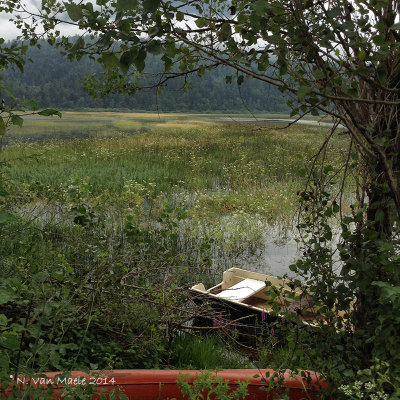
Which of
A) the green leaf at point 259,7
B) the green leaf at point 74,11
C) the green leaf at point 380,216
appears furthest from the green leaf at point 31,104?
the green leaf at point 380,216

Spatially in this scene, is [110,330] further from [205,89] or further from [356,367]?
→ [205,89]

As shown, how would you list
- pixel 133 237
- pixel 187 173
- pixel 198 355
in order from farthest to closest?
pixel 187 173, pixel 133 237, pixel 198 355

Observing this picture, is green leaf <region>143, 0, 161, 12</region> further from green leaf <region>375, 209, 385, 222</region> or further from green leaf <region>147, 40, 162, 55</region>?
green leaf <region>375, 209, 385, 222</region>

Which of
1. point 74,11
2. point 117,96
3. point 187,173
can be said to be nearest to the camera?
point 74,11

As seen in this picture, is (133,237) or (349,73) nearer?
(349,73)

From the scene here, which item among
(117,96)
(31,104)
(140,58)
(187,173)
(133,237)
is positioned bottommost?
(187,173)

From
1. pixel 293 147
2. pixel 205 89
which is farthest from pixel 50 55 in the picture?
pixel 293 147

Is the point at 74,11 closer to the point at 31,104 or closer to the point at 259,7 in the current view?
the point at 31,104

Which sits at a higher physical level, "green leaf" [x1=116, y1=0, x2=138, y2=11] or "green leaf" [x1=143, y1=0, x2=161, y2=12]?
"green leaf" [x1=143, y1=0, x2=161, y2=12]

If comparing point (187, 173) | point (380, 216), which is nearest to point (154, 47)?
point (380, 216)

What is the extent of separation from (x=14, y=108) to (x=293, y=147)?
18.9 metres

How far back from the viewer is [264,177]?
13.6 metres

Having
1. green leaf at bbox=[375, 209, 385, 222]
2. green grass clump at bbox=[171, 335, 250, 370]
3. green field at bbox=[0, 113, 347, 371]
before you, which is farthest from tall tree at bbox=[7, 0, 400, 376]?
green grass clump at bbox=[171, 335, 250, 370]

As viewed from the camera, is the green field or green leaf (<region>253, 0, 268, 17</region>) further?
the green field
